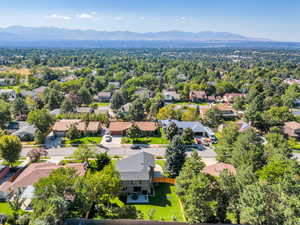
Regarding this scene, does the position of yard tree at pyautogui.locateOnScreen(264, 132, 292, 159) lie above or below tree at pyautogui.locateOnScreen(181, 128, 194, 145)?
above

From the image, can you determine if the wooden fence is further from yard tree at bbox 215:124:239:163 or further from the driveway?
the driveway

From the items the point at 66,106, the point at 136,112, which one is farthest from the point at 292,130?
the point at 66,106

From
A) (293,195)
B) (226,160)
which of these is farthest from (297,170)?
(226,160)

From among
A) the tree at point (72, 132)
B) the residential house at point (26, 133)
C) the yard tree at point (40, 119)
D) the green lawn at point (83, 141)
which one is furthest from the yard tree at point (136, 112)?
the residential house at point (26, 133)

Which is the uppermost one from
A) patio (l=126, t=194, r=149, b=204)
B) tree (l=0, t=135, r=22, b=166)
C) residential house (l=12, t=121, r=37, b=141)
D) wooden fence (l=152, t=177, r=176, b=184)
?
tree (l=0, t=135, r=22, b=166)

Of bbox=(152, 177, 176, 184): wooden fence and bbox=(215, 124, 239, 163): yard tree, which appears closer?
bbox=(152, 177, 176, 184): wooden fence

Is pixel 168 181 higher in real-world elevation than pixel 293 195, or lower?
lower

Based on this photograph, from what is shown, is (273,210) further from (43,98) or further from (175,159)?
(43,98)

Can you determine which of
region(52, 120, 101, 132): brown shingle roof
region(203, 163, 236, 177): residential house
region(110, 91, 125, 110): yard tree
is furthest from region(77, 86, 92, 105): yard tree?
region(203, 163, 236, 177): residential house
